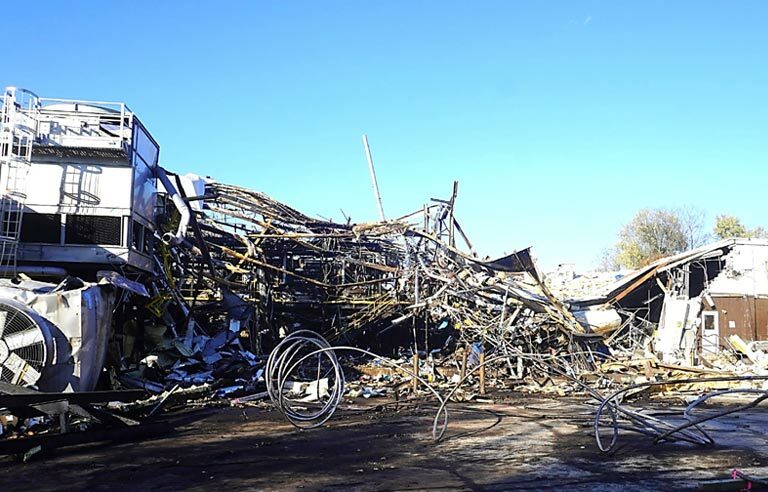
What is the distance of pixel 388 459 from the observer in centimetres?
905

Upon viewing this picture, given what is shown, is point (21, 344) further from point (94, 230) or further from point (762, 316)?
point (762, 316)

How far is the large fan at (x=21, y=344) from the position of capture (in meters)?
10.7

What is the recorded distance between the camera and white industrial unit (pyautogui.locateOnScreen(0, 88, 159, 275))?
13805 mm

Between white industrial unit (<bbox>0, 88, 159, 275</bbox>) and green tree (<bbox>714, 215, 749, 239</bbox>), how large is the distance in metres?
53.5

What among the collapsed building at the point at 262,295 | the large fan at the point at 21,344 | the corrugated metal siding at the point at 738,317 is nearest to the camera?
the large fan at the point at 21,344

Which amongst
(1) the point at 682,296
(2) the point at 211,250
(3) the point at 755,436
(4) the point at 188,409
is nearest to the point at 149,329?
(4) the point at 188,409

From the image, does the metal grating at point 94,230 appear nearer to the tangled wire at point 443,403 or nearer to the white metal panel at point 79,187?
the white metal panel at point 79,187

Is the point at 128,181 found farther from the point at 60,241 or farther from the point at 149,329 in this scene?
the point at 149,329

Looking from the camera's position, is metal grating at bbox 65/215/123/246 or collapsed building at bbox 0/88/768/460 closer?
collapsed building at bbox 0/88/768/460

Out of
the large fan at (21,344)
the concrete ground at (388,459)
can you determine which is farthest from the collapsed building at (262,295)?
the concrete ground at (388,459)

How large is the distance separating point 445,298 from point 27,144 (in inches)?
489

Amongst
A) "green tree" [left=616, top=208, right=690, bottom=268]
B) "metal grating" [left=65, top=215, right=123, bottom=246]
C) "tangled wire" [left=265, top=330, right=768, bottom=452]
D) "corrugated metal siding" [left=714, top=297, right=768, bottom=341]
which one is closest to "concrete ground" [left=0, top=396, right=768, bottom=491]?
"tangled wire" [left=265, top=330, right=768, bottom=452]

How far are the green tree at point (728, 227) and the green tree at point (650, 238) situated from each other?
2.85 metres

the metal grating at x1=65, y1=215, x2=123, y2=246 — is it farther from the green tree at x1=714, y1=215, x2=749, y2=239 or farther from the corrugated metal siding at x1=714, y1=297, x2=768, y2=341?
the green tree at x1=714, y1=215, x2=749, y2=239
